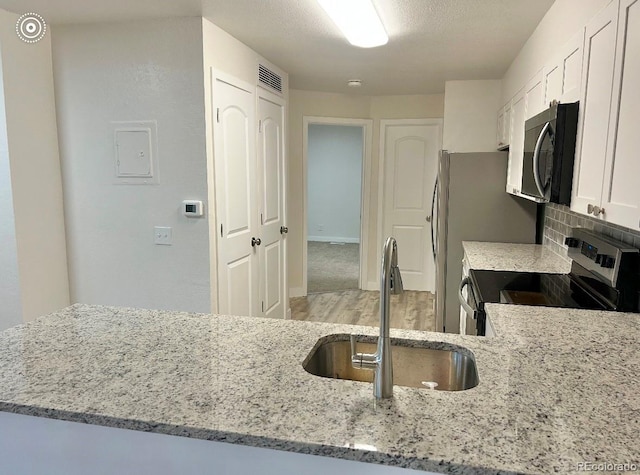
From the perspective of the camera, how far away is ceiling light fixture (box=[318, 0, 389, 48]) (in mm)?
2311

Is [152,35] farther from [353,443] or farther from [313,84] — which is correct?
[353,443]

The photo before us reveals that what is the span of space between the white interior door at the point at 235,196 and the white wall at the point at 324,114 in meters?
1.54

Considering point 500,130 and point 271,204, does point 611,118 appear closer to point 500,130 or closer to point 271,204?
point 500,130

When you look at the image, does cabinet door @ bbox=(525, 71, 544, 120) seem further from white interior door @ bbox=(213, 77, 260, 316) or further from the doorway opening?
the doorway opening

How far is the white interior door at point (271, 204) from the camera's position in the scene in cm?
375

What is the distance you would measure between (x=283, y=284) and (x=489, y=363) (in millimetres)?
3292

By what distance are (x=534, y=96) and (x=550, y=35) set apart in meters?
0.33

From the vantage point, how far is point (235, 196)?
322 cm

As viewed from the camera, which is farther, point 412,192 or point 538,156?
point 412,192

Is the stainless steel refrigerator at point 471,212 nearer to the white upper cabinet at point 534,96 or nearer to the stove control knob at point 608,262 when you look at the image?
the white upper cabinet at point 534,96

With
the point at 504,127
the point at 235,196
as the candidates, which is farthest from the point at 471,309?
the point at 504,127

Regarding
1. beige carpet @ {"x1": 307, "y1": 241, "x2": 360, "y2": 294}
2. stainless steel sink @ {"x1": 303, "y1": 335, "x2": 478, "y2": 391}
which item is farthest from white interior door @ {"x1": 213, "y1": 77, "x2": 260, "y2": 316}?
beige carpet @ {"x1": 307, "y1": 241, "x2": 360, "y2": 294}

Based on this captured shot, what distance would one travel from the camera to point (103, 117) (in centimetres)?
291

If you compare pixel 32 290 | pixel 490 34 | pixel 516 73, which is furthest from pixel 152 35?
pixel 516 73
